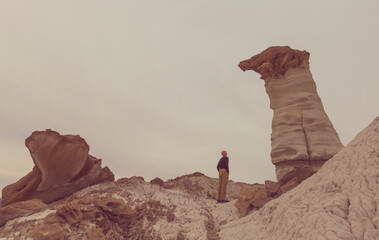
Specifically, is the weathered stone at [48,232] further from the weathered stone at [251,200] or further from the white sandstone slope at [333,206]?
the weathered stone at [251,200]

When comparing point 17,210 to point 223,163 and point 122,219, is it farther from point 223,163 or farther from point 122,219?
point 223,163

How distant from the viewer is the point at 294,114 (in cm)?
1245

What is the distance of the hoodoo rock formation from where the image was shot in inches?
460

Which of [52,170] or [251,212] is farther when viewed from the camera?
[52,170]

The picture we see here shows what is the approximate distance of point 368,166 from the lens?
6.37m

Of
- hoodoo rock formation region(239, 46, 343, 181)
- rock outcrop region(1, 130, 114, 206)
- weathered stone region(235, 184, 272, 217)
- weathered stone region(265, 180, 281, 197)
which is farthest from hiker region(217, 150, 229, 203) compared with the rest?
rock outcrop region(1, 130, 114, 206)

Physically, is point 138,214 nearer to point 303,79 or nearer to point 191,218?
point 191,218

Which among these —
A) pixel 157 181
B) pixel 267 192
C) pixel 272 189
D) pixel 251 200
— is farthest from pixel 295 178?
pixel 157 181

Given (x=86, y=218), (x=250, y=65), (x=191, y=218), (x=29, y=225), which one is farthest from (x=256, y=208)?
(x=250, y=65)

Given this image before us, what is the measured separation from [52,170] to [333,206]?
9.78 m

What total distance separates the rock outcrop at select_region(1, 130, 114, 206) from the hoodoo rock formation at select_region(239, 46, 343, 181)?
27.6ft

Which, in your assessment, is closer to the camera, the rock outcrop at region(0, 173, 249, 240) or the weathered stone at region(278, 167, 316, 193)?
the rock outcrop at region(0, 173, 249, 240)

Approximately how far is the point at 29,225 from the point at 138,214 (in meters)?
2.95

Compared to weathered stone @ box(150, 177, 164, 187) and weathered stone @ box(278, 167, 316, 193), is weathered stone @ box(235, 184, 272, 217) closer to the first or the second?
weathered stone @ box(278, 167, 316, 193)
